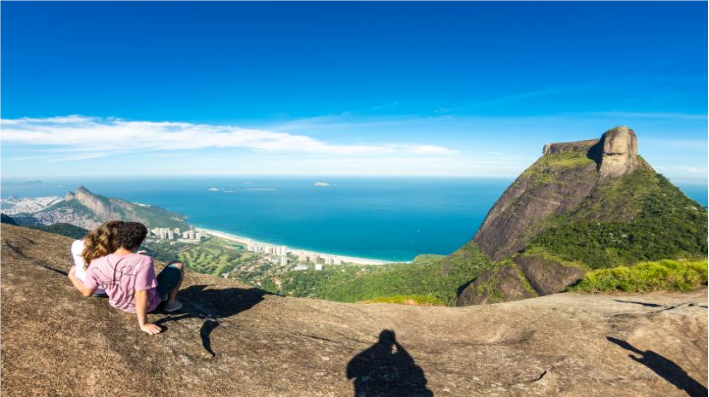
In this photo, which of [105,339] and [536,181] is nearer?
[105,339]

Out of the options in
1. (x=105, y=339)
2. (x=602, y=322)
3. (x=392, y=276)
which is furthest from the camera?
(x=392, y=276)

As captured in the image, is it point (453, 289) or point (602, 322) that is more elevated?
point (602, 322)

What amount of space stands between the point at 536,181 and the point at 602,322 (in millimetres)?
120764

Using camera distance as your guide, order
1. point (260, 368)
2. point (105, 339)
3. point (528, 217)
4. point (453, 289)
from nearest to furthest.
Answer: point (105, 339)
point (260, 368)
point (453, 289)
point (528, 217)

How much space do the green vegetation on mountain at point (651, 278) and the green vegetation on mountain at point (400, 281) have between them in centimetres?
5768

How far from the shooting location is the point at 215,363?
5344mm

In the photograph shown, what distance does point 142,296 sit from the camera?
536 cm

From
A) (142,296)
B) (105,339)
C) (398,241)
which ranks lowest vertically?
(398,241)

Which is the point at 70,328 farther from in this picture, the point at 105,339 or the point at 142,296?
the point at 142,296

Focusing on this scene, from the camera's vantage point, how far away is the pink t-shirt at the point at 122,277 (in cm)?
A: 535

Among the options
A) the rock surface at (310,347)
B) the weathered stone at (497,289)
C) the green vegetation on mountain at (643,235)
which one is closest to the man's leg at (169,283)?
the rock surface at (310,347)

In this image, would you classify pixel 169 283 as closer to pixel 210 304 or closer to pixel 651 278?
pixel 210 304

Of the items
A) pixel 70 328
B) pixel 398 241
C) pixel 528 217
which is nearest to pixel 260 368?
pixel 70 328

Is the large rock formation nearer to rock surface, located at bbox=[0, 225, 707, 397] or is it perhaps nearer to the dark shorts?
rock surface, located at bbox=[0, 225, 707, 397]
